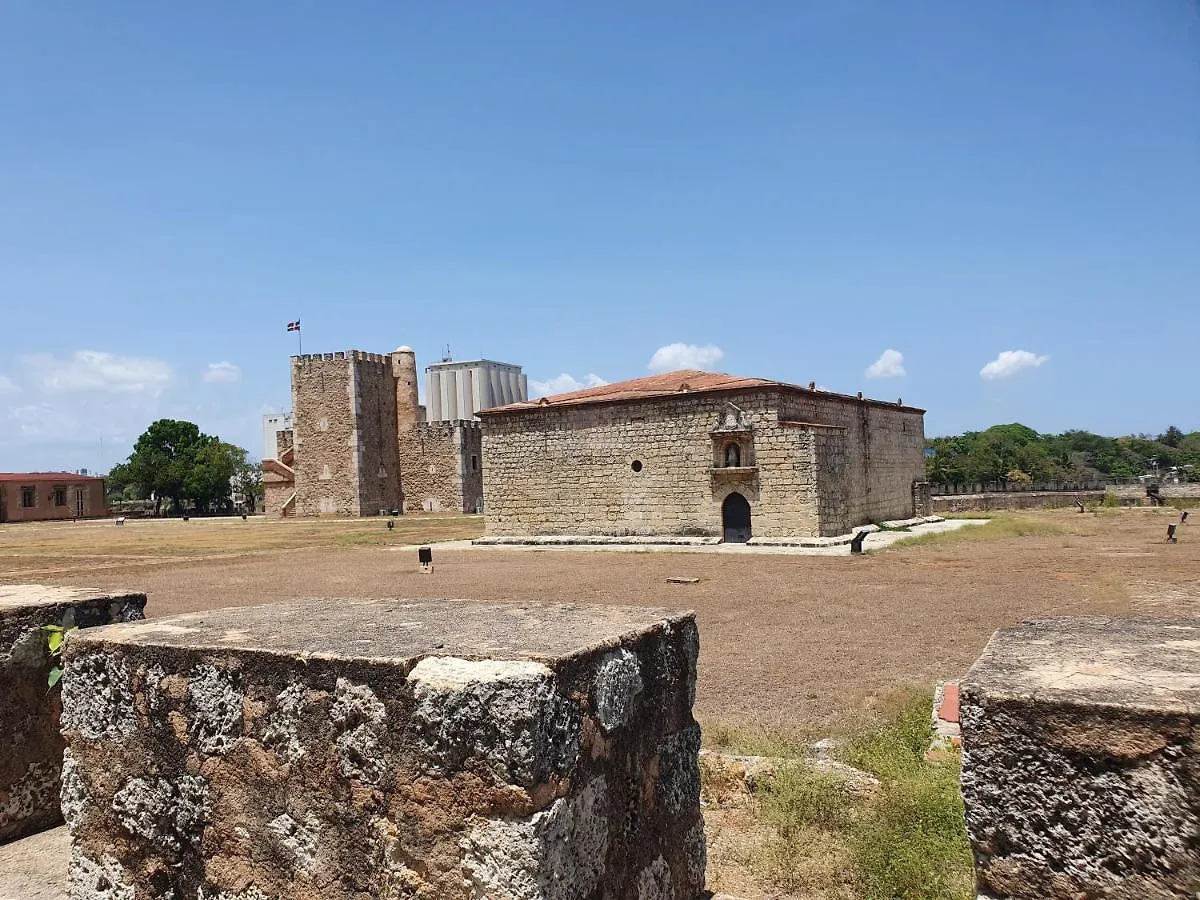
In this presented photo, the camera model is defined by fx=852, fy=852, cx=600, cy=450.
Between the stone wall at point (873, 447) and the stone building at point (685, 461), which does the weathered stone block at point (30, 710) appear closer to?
the stone building at point (685, 461)

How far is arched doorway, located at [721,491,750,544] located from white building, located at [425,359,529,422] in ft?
176

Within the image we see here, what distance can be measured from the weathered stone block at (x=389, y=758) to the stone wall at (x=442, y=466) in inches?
1773

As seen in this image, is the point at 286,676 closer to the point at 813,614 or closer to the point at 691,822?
the point at 691,822

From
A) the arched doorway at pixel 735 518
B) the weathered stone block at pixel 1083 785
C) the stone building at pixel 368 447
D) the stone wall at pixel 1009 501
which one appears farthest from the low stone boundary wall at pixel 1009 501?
the weathered stone block at pixel 1083 785

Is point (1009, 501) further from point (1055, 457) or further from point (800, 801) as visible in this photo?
point (1055, 457)

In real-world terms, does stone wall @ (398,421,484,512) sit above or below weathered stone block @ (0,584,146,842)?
above

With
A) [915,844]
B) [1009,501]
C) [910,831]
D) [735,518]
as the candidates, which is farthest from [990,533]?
[915,844]

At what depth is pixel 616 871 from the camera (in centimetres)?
216

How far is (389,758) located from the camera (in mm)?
2010

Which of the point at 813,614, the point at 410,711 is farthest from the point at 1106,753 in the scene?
the point at 813,614

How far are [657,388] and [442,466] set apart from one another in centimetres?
2481

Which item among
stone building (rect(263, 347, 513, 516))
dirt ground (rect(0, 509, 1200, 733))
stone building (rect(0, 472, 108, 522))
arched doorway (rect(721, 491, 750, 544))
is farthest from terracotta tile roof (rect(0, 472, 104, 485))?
arched doorway (rect(721, 491, 750, 544))

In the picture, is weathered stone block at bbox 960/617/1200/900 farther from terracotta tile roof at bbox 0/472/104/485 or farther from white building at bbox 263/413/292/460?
white building at bbox 263/413/292/460

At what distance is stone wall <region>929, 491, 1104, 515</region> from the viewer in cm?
3962
